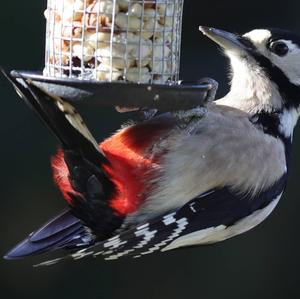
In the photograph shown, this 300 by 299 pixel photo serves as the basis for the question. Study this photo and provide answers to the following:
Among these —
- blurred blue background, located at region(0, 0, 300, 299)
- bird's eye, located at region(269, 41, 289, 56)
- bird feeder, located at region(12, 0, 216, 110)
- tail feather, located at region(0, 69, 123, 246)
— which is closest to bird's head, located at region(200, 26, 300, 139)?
bird's eye, located at region(269, 41, 289, 56)

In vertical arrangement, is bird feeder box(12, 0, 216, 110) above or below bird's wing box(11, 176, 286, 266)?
above

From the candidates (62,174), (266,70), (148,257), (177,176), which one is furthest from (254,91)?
(148,257)

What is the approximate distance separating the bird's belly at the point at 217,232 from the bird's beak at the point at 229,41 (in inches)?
19.0

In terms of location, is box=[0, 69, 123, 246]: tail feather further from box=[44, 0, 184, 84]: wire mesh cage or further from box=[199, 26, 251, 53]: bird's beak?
box=[199, 26, 251, 53]: bird's beak

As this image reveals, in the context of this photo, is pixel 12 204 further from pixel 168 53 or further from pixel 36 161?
pixel 168 53

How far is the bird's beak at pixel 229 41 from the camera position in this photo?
2861 millimetres

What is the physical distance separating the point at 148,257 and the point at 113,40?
7.69ft

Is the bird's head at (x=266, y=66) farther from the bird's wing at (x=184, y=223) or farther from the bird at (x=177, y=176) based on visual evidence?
the bird's wing at (x=184, y=223)

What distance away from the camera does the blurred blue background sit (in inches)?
175

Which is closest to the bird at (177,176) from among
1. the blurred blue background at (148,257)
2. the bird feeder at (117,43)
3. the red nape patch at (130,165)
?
the red nape patch at (130,165)

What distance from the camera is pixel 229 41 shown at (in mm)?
2881

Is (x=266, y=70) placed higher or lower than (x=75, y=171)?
higher

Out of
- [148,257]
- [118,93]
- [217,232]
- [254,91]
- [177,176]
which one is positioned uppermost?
[118,93]

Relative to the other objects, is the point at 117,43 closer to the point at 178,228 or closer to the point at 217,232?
the point at 178,228
